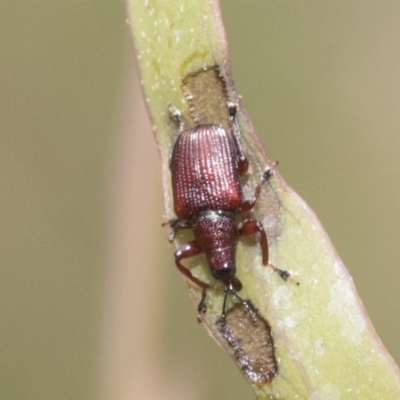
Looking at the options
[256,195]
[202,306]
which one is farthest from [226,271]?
[256,195]

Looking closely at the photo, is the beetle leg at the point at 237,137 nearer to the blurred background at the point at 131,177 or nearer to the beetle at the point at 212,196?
the beetle at the point at 212,196

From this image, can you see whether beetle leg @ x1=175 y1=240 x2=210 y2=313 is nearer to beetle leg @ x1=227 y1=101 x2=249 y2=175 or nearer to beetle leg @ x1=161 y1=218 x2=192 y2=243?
beetle leg @ x1=161 y1=218 x2=192 y2=243

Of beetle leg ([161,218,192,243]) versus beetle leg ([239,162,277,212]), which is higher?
beetle leg ([239,162,277,212])

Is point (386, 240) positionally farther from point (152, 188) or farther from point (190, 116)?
point (190, 116)

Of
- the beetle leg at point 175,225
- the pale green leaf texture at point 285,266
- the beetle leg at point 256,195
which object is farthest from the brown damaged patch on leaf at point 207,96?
the beetle leg at point 175,225

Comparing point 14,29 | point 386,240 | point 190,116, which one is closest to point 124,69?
point 14,29

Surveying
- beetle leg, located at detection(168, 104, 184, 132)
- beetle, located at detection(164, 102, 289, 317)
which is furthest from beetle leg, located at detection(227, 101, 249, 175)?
beetle leg, located at detection(168, 104, 184, 132)
